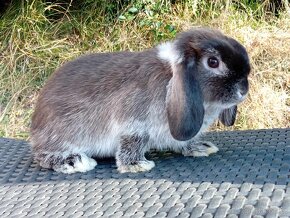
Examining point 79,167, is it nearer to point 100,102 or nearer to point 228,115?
point 100,102

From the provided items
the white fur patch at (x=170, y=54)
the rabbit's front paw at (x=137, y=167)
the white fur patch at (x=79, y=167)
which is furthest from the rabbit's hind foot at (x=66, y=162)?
the white fur patch at (x=170, y=54)

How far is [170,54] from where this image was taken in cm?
162

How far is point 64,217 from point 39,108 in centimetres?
64

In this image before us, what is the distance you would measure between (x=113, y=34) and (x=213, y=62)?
A: 6.07 feet

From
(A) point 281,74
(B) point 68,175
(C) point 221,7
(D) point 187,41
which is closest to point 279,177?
(D) point 187,41

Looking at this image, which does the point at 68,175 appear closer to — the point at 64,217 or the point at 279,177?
the point at 64,217

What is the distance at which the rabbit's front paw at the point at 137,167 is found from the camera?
1.58m

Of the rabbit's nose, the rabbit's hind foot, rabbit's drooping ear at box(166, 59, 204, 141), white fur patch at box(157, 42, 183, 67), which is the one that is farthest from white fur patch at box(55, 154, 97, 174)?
the rabbit's nose

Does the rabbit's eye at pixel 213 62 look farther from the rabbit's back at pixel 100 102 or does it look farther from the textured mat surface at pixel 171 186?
the textured mat surface at pixel 171 186

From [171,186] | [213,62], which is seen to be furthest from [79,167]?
[213,62]

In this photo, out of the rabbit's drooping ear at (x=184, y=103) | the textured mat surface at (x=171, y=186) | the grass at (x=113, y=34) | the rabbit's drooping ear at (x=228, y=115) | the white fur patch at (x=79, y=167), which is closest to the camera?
the textured mat surface at (x=171, y=186)

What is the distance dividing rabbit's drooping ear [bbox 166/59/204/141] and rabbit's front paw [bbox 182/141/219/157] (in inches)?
6.3

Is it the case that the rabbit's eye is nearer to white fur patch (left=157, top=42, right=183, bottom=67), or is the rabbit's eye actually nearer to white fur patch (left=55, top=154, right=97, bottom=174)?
white fur patch (left=157, top=42, right=183, bottom=67)

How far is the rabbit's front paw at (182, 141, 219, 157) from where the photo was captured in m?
1.70
